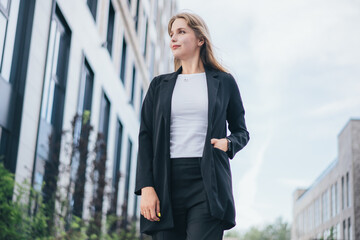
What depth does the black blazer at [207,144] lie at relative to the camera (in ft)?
9.36

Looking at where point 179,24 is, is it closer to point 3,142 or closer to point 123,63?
point 3,142

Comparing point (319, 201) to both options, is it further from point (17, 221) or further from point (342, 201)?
point (17, 221)

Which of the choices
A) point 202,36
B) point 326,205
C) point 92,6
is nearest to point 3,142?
point 202,36

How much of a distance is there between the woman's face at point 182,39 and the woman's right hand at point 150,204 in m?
0.83

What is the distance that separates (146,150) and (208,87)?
→ 0.48 m

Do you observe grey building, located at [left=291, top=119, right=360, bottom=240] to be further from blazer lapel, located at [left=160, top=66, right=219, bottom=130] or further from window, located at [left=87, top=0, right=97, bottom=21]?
blazer lapel, located at [left=160, top=66, right=219, bottom=130]

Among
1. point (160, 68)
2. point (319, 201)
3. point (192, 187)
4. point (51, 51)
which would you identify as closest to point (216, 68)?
point (192, 187)

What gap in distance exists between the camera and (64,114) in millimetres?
12570

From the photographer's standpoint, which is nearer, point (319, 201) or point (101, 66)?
point (101, 66)

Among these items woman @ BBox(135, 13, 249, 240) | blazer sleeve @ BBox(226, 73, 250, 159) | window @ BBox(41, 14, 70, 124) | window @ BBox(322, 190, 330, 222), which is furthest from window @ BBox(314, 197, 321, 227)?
woman @ BBox(135, 13, 249, 240)

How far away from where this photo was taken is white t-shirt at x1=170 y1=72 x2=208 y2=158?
2965 millimetres

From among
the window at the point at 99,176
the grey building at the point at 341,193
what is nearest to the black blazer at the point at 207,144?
the window at the point at 99,176

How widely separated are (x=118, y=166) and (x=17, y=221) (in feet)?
45.1

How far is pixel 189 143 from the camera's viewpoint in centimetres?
297
